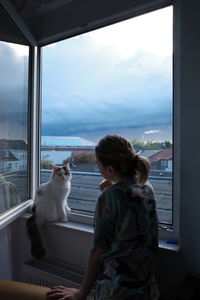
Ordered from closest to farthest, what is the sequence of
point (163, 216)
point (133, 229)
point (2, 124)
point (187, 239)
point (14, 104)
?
point (133, 229) → point (187, 239) → point (163, 216) → point (2, 124) → point (14, 104)

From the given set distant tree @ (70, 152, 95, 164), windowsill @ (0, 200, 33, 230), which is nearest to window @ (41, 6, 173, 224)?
distant tree @ (70, 152, 95, 164)

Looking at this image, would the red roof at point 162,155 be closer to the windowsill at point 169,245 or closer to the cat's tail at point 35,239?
the windowsill at point 169,245

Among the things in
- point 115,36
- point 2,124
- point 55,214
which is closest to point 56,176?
point 55,214

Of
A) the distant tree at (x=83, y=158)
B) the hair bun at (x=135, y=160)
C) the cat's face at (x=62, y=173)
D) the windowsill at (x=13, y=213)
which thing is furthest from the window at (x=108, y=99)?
the hair bun at (x=135, y=160)

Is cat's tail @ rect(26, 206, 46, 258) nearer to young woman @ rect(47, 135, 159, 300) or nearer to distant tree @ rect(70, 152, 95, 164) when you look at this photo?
distant tree @ rect(70, 152, 95, 164)

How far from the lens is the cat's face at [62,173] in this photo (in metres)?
1.60

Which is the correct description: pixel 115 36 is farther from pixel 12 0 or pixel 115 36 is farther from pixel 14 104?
pixel 14 104

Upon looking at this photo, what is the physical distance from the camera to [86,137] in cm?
165

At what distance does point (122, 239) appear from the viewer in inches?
31.3

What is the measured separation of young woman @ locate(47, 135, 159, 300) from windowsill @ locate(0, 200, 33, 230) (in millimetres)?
633

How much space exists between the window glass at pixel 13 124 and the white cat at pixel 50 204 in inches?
8.3

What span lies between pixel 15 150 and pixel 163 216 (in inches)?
46.2

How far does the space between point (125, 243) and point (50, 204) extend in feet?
Answer: 2.89

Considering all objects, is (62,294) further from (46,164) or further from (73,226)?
(46,164)
